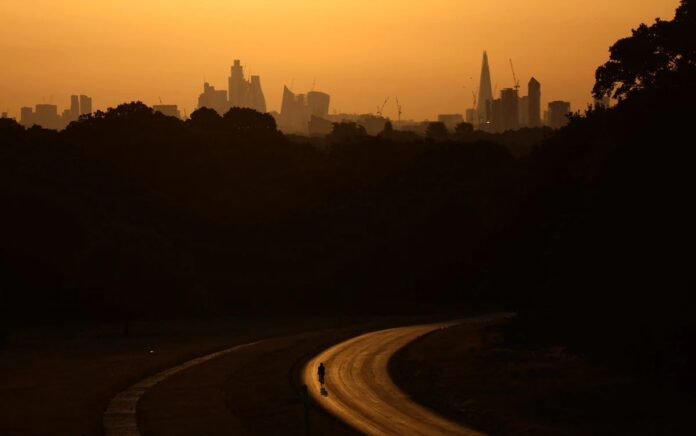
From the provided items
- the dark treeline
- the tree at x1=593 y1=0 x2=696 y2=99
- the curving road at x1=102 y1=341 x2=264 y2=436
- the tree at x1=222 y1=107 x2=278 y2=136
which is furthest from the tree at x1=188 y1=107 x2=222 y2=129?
the tree at x1=593 y1=0 x2=696 y2=99

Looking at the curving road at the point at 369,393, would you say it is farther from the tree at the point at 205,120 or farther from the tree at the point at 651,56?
the tree at the point at 205,120

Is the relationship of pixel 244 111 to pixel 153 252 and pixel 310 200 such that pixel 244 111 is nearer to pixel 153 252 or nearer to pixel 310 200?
pixel 310 200

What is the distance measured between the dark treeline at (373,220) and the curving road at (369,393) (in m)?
8.07

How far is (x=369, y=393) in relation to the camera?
148 ft

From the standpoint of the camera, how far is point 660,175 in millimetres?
43938

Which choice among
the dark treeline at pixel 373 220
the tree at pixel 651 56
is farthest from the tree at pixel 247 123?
the tree at pixel 651 56

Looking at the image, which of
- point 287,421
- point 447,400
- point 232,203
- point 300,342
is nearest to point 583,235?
point 447,400

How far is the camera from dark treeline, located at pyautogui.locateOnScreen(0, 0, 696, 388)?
44656 mm

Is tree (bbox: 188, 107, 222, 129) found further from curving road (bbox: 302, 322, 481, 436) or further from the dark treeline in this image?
curving road (bbox: 302, 322, 481, 436)

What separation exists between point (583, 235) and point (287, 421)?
15181 mm

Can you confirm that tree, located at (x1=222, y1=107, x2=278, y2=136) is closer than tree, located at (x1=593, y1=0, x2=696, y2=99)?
No

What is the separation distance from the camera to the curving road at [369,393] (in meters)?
36.3

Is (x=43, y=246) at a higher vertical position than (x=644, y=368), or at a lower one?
higher

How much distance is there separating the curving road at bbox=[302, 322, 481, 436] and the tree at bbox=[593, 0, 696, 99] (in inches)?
621
